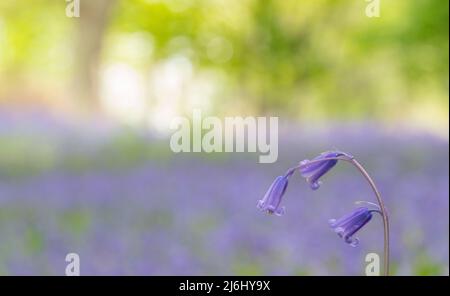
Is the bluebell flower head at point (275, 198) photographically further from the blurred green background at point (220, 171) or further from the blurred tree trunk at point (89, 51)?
the blurred tree trunk at point (89, 51)

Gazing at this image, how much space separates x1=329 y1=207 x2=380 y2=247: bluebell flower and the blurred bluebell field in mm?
1550

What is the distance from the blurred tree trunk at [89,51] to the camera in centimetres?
1862

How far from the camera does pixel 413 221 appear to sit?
4996 mm

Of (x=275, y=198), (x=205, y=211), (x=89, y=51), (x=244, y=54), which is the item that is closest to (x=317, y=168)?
(x=275, y=198)

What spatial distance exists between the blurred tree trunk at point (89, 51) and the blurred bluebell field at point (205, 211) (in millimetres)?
9392

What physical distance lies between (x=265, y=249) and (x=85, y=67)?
14.7 metres

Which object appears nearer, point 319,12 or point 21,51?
point 319,12

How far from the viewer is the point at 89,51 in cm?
1889

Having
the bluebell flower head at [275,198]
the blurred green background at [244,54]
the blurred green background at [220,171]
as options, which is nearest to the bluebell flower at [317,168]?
the bluebell flower head at [275,198]

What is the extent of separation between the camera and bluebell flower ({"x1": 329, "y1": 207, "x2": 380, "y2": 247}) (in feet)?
5.61

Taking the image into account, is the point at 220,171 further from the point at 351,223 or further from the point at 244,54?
the point at 244,54

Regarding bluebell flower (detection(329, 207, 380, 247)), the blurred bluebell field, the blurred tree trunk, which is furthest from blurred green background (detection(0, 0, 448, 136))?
bluebell flower (detection(329, 207, 380, 247))
